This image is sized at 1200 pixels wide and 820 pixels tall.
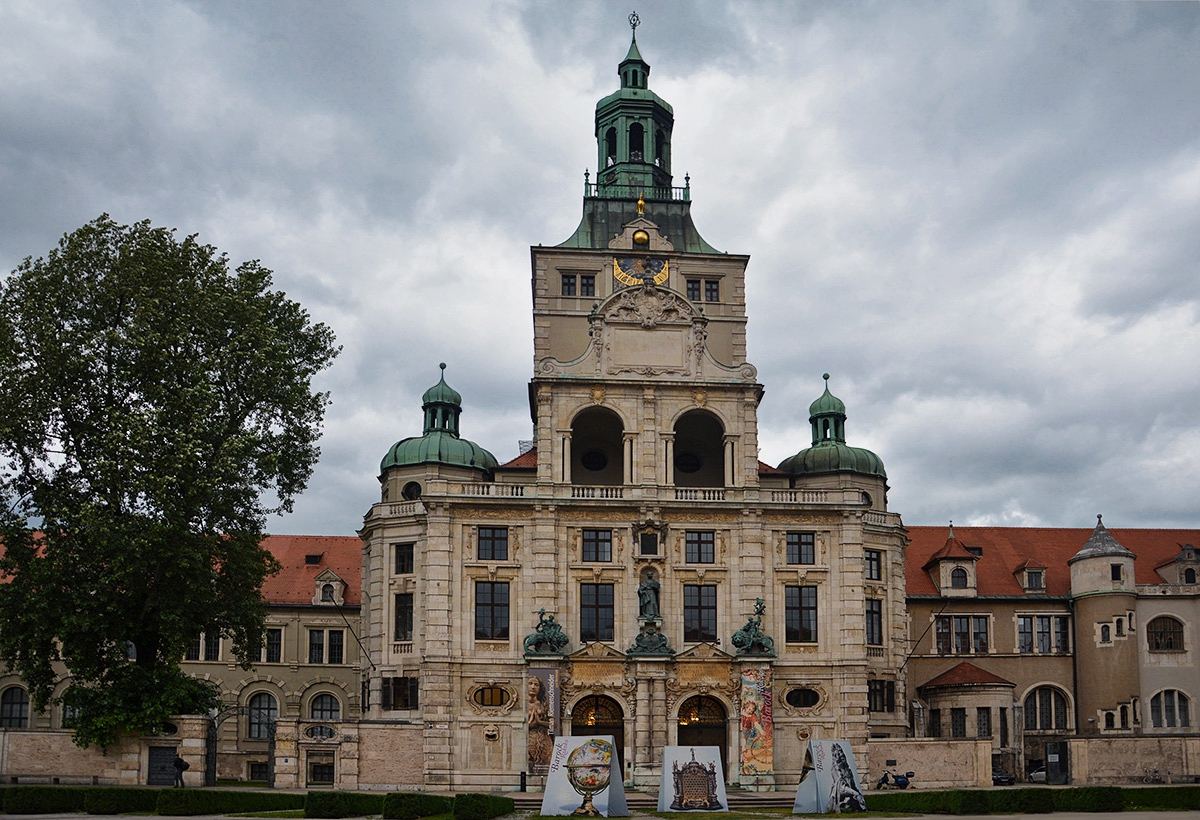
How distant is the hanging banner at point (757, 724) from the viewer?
5803cm

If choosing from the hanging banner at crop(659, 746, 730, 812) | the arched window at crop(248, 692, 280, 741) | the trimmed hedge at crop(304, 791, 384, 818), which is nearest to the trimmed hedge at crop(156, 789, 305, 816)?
the trimmed hedge at crop(304, 791, 384, 818)

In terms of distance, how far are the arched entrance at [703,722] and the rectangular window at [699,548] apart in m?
6.08

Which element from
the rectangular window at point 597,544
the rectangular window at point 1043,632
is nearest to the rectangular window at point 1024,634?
the rectangular window at point 1043,632

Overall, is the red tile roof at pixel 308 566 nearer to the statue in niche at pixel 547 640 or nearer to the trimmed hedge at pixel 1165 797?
the statue in niche at pixel 547 640

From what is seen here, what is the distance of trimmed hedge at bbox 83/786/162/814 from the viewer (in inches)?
1660

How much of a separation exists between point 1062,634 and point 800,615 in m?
19.0

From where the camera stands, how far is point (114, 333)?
47.7 metres

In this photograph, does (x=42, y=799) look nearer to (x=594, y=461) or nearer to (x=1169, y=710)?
(x=594, y=461)

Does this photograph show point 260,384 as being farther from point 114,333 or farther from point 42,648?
point 42,648

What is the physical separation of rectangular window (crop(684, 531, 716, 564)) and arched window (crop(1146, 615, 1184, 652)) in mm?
24637

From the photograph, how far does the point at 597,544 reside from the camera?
61.0 m

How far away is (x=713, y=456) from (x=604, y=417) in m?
6.12

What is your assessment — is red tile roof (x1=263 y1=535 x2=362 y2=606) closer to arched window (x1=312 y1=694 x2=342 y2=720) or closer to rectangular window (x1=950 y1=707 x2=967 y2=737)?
arched window (x1=312 y1=694 x2=342 y2=720)

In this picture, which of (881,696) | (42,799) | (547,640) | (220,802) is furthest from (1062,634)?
(42,799)
